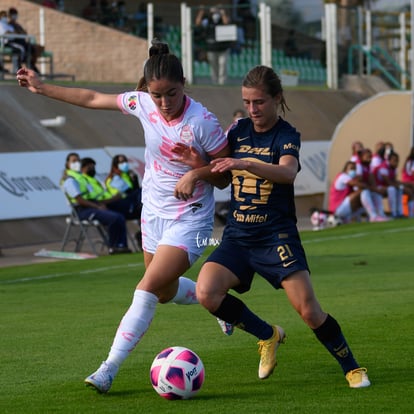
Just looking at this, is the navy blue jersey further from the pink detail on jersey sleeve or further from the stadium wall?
the stadium wall

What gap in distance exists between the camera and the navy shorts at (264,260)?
7.30 m

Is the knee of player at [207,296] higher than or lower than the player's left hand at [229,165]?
lower

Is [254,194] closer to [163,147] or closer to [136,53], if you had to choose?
[163,147]

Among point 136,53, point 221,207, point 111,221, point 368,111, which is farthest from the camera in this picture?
point 136,53

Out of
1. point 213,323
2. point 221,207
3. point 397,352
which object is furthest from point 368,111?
point 397,352

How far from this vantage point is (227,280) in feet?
24.3

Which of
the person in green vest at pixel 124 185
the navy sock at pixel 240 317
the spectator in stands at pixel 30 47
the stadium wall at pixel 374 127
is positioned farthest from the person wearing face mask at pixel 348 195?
the navy sock at pixel 240 317

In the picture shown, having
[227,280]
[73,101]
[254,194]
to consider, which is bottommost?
[227,280]

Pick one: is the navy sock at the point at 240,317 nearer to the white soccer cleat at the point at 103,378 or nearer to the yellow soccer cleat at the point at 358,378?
the yellow soccer cleat at the point at 358,378

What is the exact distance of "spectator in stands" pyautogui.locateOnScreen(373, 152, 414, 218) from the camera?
25969mm

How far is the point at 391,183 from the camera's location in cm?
2606

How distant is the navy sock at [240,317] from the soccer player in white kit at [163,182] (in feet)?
1.16

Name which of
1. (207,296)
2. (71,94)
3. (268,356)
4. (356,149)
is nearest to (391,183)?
(356,149)

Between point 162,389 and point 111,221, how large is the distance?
473 inches
